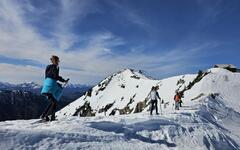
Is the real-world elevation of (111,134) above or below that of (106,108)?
below

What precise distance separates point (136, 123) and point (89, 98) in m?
165

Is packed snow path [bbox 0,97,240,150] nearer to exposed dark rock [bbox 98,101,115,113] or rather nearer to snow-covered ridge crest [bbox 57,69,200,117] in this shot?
snow-covered ridge crest [bbox 57,69,200,117]

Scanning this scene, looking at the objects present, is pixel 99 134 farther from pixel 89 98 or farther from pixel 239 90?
pixel 89 98

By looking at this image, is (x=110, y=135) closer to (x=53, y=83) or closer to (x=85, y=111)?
(x=53, y=83)

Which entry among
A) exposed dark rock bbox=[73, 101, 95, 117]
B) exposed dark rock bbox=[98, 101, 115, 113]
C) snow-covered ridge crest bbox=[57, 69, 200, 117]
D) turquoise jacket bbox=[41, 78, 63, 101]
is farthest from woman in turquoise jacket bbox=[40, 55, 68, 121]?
exposed dark rock bbox=[73, 101, 95, 117]

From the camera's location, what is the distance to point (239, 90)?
67062 mm

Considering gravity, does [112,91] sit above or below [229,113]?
above

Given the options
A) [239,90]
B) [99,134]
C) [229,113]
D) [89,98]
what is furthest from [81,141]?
[89,98]

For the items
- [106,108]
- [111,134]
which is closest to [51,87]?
[111,134]

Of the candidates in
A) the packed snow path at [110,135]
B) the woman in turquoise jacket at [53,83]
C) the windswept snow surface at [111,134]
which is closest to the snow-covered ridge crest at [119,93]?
the windswept snow surface at [111,134]

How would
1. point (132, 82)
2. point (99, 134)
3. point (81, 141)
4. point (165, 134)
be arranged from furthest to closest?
1. point (132, 82)
2. point (165, 134)
3. point (99, 134)
4. point (81, 141)

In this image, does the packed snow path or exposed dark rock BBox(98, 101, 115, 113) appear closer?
the packed snow path

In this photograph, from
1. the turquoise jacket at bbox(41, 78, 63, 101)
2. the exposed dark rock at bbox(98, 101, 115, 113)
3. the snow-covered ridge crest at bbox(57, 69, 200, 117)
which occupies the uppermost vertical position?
the snow-covered ridge crest at bbox(57, 69, 200, 117)

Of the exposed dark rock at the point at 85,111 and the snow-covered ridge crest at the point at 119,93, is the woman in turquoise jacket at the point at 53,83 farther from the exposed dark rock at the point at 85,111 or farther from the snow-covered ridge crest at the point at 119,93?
the exposed dark rock at the point at 85,111
